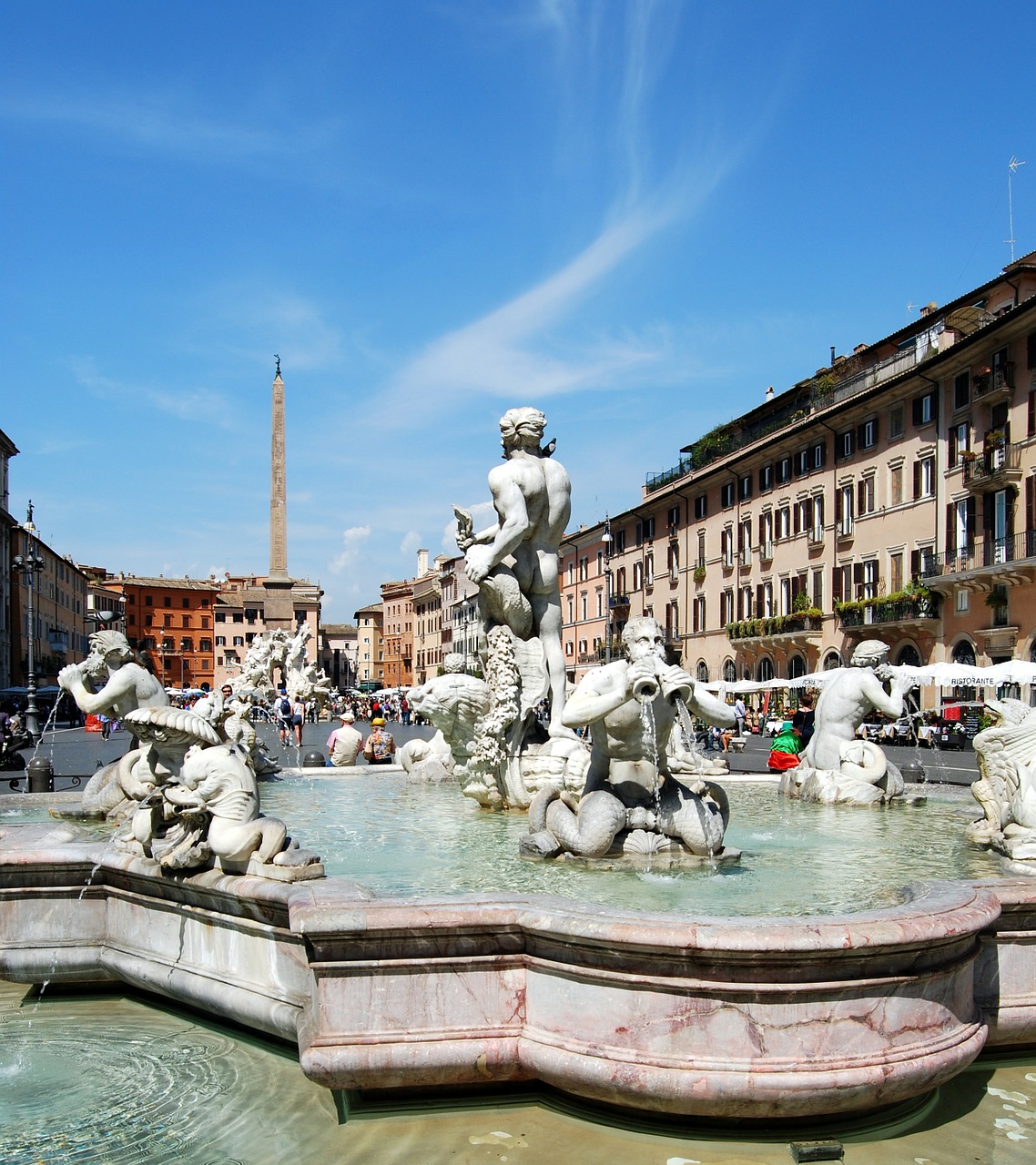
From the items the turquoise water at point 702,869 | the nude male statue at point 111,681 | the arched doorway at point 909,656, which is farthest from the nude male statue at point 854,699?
the arched doorway at point 909,656

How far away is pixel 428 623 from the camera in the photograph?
120562 mm

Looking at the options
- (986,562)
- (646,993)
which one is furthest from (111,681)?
(986,562)

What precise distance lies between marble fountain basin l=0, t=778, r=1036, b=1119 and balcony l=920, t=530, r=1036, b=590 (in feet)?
101

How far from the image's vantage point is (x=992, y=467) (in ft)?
113

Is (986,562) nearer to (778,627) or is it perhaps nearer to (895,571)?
(895,571)

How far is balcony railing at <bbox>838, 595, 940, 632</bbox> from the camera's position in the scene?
1487 inches

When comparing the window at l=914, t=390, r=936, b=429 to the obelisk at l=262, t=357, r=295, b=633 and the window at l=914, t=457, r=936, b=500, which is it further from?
the obelisk at l=262, t=357, r=295, b=633

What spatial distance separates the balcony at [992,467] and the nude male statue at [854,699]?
87.7 ft

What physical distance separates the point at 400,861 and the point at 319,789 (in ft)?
16.8

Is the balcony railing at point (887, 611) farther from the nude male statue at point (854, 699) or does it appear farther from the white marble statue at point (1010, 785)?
the white marble statue at point (1010, 785)

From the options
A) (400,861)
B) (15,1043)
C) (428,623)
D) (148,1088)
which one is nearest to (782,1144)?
(148,1088)

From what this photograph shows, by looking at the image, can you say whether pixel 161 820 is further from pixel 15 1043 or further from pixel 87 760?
pixel 87 760

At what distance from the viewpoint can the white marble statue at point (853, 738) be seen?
30.1ft

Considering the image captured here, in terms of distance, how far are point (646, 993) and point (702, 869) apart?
2.00 metres
